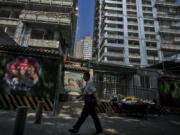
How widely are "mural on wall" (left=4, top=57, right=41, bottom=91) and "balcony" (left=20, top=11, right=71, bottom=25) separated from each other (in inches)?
522

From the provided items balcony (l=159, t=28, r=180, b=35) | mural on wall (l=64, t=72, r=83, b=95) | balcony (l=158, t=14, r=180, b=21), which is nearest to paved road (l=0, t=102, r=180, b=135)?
mural on wall (l=64, t=72, r=83, b=95)

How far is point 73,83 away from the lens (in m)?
17.8

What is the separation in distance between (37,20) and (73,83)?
12.4 m

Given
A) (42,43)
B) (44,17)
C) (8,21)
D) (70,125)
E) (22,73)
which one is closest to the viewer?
(70,125)

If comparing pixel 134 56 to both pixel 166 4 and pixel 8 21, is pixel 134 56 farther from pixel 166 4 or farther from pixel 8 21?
pixel 8 21

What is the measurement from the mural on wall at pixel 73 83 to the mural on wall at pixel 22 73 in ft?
38.4

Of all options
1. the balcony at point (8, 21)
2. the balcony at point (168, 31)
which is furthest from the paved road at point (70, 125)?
the balcony at point (168, 31)

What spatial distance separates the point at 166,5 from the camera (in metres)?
36.3

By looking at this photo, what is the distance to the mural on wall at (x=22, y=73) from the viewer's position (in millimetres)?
5703

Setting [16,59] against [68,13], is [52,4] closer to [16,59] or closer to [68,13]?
[68,13]

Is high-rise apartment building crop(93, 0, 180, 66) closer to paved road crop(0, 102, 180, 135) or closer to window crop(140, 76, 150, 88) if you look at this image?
window crop(140, 76, 150, 88)

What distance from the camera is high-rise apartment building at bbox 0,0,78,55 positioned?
16.3 metres

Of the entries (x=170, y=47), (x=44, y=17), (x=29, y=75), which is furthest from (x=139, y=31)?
(x=29, y=75)

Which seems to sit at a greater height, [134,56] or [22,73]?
[134,56]
